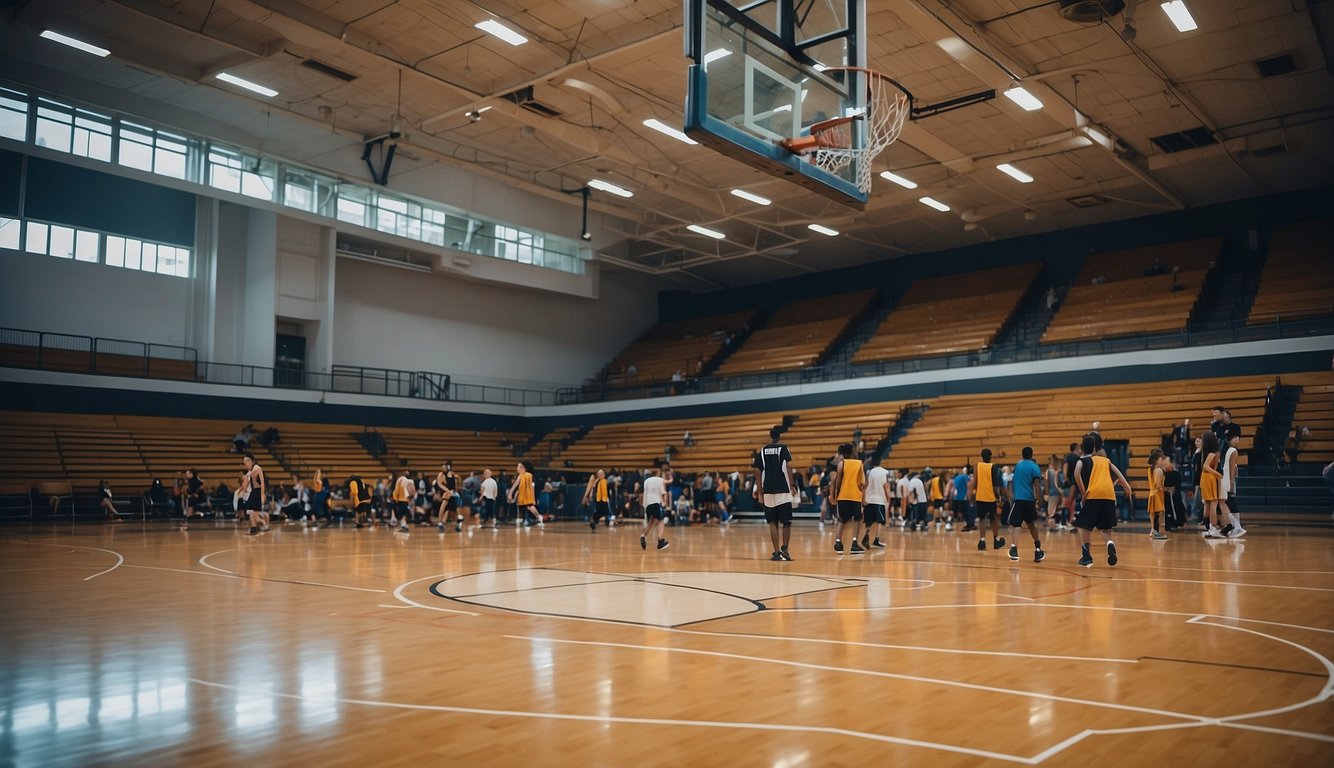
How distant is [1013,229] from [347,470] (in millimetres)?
23997

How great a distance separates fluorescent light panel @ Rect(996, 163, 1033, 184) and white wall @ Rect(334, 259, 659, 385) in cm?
1820

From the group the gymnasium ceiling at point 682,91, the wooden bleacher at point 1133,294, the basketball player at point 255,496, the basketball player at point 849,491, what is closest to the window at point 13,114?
the gymnasium ceiling at point 682,91

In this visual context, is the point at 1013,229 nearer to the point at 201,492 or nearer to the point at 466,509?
the point at 466,509

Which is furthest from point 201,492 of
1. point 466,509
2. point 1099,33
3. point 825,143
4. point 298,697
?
point 1099,33

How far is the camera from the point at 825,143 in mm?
9734

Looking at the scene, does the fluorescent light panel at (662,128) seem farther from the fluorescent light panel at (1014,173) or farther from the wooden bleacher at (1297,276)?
the wooden bleacher at (1297,276)

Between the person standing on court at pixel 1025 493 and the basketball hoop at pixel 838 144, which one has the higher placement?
the basketball hoop at pixel 838 144

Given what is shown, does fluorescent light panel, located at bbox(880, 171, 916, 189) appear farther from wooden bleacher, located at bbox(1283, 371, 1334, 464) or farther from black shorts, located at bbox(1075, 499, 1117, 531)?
black shorts, located at bbox(1075, 499, 1117, 531)

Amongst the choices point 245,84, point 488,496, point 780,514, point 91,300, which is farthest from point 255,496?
point 91,300

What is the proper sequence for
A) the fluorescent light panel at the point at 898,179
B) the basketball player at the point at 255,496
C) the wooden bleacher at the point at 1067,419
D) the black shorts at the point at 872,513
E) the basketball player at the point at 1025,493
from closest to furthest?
the basketball player at the point at 1025,493, the black shorts at the point at 872,513, the basketball player at the point at 255,496, the wooden bleacher at the point at 1067,419, the fluorescent light panel at the point at 898,179

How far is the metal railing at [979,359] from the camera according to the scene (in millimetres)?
22891

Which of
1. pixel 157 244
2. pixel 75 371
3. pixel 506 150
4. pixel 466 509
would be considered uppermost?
pixel 506 150

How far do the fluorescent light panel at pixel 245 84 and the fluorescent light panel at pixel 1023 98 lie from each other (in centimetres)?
1720

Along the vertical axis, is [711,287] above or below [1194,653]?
above
